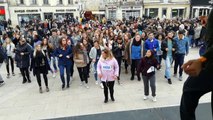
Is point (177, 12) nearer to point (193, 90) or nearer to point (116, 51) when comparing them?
point (116, 51)

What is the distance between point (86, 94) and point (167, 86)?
2899 mm

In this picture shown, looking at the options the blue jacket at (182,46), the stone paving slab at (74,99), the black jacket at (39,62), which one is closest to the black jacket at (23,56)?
the stone paving slab at (74,99)

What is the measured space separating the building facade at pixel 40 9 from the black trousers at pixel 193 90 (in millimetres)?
38590

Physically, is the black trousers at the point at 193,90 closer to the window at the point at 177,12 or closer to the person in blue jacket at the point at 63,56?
the person in blue jacket at the point at 63,56

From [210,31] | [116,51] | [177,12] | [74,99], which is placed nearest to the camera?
[210,31]

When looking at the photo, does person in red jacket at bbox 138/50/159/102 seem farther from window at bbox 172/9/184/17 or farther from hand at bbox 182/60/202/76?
window at bbox 172/9/184/17

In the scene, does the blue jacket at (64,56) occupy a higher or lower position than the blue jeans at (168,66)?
higher

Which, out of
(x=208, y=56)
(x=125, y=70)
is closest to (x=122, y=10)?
(x=125, y=70)

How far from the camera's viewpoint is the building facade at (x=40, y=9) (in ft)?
132

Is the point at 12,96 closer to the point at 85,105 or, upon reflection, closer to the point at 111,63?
the point at 85,105

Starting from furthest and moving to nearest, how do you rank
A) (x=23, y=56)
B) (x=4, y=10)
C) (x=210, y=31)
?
(x=4, y=10)
(x=23, y=56)
(x=210, y=31)

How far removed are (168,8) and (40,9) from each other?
23.9 m

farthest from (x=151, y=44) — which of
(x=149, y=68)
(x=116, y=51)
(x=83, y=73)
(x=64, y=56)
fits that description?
(x=64, y=56)

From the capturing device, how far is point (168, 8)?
4188 centimetres
